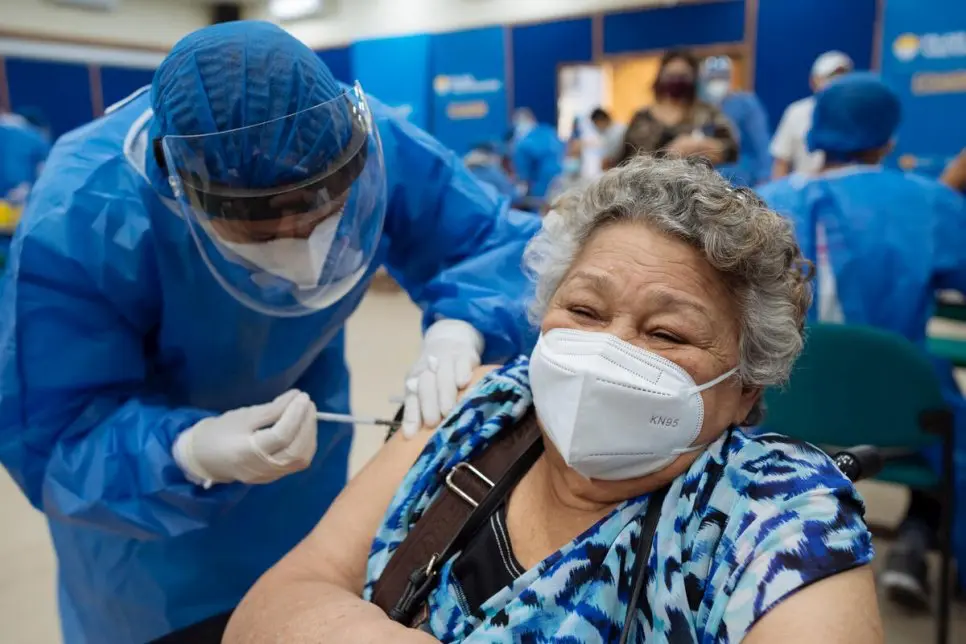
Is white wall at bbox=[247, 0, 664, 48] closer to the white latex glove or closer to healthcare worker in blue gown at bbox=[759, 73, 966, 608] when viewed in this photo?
healthcare worker in blue gown at bbox=[759, 73, 966, 608]

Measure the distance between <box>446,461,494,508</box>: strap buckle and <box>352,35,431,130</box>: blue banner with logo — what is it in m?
8.49

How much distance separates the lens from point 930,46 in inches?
228

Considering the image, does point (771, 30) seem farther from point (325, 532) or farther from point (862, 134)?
point (325, 532)

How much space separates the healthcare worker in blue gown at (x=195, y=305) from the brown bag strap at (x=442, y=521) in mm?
167

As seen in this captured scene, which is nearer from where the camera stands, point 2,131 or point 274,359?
point 274,359

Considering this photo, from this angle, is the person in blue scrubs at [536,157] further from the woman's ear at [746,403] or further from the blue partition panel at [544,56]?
the woman's ear at [746,403]

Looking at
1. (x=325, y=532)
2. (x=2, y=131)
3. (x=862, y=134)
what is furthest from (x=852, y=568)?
(x=2, y=131)

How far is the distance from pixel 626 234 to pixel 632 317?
13 cm

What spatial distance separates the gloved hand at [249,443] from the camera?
1.16 metres

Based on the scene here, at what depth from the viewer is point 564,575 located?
96 cm

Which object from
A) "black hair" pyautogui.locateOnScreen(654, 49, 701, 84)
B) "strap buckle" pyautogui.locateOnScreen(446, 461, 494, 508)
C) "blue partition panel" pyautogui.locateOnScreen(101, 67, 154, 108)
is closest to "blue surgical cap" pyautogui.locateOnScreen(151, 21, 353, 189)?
"strap buckle" pyautogui.locateOnScreen(446, 461, 494, 508)

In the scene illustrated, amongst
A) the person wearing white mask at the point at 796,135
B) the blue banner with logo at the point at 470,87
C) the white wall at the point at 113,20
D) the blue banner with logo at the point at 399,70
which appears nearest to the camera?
the person wearing white mask at the point at 796,135

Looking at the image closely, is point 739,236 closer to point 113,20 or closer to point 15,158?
point 15,158

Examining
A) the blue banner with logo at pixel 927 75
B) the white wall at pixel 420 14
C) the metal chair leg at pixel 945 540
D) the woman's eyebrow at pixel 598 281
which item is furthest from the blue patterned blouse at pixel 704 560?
the white wall at pixel 420 14
